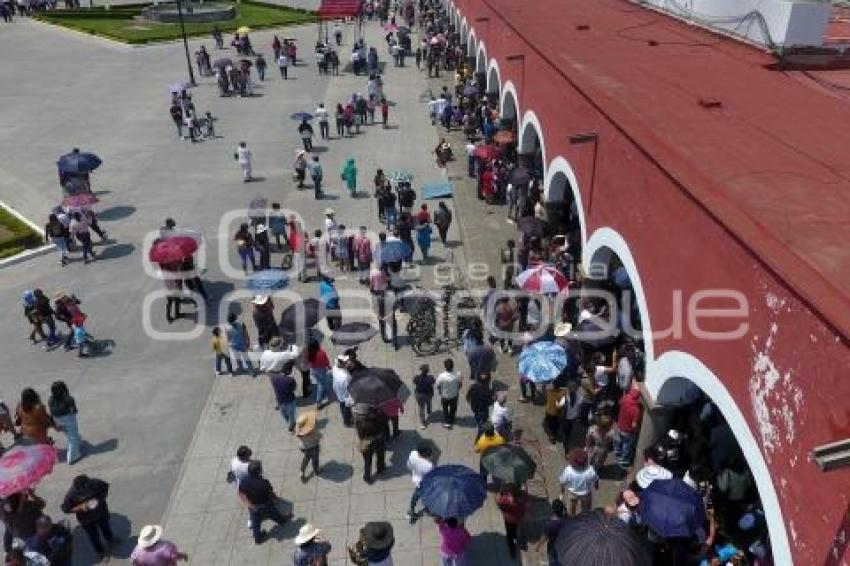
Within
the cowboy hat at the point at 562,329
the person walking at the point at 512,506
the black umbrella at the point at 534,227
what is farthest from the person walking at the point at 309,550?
the black umbrella at the point at 534,227

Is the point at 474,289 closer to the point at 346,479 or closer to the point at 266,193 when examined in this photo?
the point at 346,479

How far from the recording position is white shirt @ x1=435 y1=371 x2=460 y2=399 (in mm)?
10852

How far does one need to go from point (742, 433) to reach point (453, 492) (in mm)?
3328

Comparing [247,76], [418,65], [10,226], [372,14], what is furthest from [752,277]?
[372,14]

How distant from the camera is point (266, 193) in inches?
819

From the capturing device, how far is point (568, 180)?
48.7ft

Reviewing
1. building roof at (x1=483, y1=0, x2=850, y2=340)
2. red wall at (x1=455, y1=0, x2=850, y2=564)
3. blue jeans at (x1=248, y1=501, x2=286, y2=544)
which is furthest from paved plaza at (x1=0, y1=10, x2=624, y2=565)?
building roof at (x1=483, y1=0, x2=850, y2=340)

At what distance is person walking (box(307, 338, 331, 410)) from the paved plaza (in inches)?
A: 13.5

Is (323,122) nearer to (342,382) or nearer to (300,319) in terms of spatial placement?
(300,319)

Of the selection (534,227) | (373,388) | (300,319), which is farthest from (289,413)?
(534,227)

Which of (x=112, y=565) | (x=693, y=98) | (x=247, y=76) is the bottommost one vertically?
(x=112, y=565)

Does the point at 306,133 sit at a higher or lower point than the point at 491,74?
lower

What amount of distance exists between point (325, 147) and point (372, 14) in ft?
90.5

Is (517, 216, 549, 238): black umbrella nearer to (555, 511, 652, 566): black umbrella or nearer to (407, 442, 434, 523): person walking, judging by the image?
(407, 442, 434, 523): person walking
